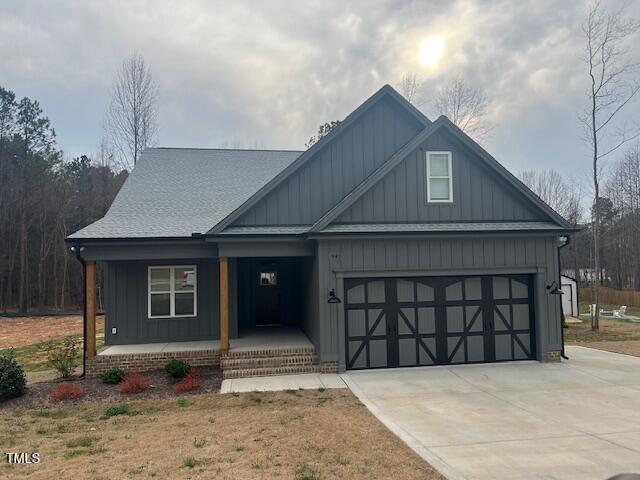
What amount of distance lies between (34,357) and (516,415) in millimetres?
14342

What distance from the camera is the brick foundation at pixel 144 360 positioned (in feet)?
34.3

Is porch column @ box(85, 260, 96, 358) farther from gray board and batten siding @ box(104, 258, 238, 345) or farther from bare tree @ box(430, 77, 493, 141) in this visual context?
bare tree @ box(430, 77, 493, 141)

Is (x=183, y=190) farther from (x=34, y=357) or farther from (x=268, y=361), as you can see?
(x=34, y=357)

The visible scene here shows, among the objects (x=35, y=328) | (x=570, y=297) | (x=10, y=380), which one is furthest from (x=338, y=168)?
(x=35, y=328)

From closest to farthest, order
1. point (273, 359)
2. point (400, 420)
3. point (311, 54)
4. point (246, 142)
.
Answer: point (400, 420)
point (273, 359)
point (311, 54)
point (246, 142)

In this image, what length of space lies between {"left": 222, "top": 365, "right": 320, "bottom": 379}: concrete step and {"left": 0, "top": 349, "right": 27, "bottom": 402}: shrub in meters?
4.17

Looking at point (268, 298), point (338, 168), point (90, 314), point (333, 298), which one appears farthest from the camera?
point (268, 298)

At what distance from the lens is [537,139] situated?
23.7 metres

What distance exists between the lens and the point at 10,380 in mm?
8633

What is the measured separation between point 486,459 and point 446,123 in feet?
26.6

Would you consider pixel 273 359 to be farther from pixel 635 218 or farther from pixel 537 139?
pixel 635 218

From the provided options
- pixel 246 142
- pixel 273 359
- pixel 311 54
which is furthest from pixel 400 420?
pixel 246 142

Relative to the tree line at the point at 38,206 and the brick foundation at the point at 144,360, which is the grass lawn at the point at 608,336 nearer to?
the brick foundation at the point at 144,360

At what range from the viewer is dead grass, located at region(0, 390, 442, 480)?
516cm
